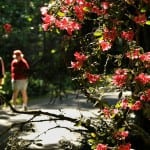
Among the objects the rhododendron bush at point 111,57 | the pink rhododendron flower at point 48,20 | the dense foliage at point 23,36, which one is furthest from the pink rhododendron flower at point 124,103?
the dense foliage at point 23,36

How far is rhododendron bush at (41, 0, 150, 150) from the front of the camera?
17.5ft

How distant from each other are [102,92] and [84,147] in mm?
3215

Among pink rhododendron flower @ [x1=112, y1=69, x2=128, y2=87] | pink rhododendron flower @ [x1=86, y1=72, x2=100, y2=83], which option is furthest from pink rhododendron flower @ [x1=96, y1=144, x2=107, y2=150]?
pink rhododendron flower @ [x1=86, y1=72, x2=100, y2=83]

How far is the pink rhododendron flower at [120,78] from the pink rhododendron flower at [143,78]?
4.6 inches

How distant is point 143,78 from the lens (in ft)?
17.0

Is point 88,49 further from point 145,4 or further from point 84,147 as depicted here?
point 84,147

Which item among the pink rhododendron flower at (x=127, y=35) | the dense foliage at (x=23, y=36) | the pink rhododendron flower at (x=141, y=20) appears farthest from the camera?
the dense foliage at (x=23, y=36)

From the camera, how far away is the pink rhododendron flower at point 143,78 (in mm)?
5176

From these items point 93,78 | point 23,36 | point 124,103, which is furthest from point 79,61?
point 23,36

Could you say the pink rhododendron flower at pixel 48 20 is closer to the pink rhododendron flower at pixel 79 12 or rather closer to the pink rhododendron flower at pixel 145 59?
the pink rhododendron flower at pixel 79 12

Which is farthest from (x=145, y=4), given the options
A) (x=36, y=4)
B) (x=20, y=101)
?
(x=36, y=4)

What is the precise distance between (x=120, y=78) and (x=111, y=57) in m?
0.67

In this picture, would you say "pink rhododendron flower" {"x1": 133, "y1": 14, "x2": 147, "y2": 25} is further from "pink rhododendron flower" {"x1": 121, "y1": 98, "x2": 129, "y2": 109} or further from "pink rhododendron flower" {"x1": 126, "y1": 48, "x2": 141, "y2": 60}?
"pink rhododendron flower" {"x1": 121, "y1": 98, "x2": 129, "y2": 109}

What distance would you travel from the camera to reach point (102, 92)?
577 cm
